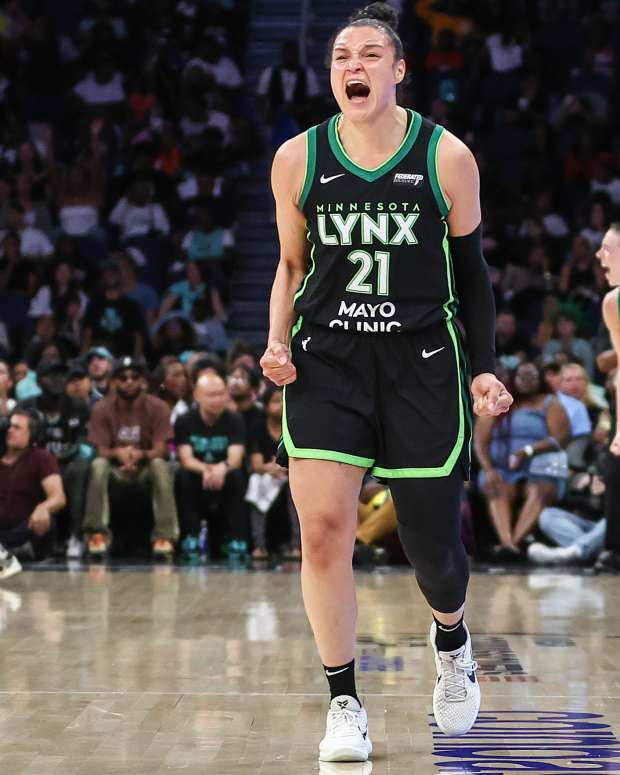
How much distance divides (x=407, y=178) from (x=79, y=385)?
24.5 ft

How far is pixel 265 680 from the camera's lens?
16.9 ft

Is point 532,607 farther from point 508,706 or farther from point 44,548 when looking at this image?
point 44,548

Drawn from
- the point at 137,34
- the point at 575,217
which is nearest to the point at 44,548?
the point at 575,217

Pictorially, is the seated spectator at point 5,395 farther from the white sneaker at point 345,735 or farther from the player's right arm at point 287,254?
the white sneaker at point 345,735

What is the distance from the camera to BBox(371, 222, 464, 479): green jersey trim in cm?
A: 382

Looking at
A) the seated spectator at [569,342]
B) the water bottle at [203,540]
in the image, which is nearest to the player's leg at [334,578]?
the water bottle at [203,540]

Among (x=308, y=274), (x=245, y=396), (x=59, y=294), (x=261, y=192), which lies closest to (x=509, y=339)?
(x=245, y=396)

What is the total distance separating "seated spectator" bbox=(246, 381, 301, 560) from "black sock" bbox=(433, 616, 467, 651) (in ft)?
20.2

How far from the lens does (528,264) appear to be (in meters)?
13.6

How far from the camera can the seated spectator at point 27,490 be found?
9781mm

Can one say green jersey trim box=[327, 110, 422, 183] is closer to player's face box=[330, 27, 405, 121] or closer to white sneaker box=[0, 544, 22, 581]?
player's face box=[330, 27, 405, 121]

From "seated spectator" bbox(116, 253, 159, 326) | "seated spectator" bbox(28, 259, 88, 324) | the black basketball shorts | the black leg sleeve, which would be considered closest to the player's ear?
the black basketball shorts

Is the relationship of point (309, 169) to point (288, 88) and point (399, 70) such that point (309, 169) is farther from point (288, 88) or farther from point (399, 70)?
point (288, 88)

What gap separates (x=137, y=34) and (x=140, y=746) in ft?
42.6
